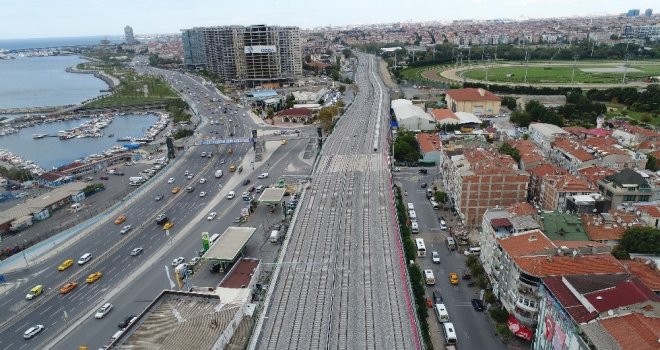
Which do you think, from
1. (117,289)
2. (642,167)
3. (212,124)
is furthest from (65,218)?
(642,167)

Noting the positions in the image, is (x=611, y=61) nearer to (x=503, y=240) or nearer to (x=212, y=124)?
(x=212, y=124)

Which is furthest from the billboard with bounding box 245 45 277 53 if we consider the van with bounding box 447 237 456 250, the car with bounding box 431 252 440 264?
the car with bounding box 431 252 440 264

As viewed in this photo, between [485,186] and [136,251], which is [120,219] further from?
[485,186]

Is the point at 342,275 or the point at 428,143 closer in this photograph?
the point at 342,275

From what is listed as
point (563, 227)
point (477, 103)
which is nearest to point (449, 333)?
point (563, 227)

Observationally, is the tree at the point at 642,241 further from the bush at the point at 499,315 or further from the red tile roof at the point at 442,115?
the red tile roof at the point at 442,115

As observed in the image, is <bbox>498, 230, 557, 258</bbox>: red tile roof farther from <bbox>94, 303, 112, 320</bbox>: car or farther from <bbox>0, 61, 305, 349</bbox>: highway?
<bbox>94, 303, 112, 320</bbox>: car
